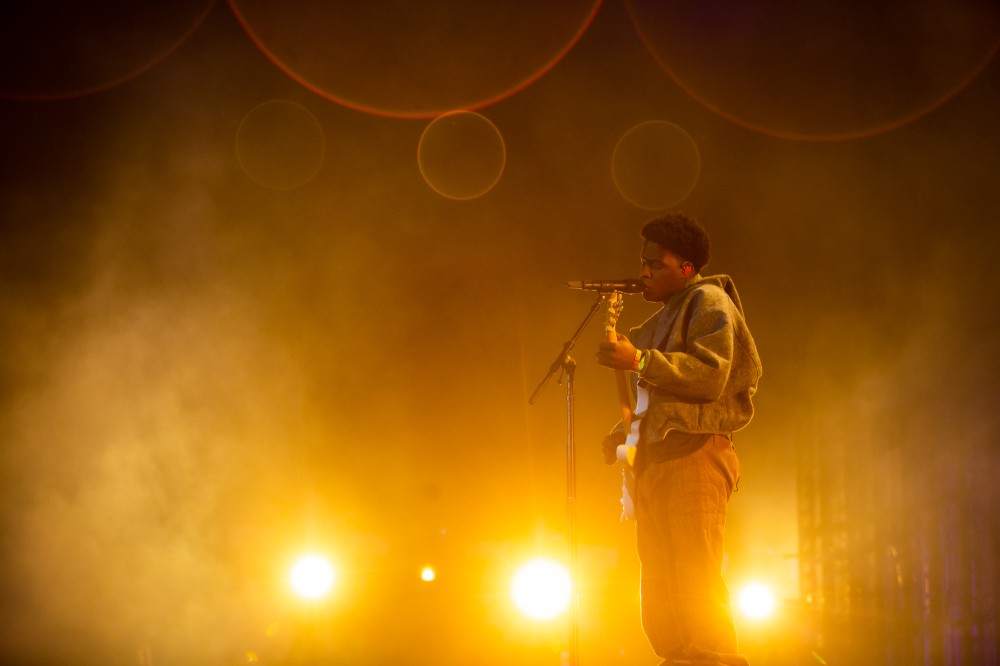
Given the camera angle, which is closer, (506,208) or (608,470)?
(506,208)

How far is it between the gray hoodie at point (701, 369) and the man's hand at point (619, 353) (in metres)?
0.05

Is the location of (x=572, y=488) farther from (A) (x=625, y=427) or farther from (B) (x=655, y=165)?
(B) (x=655, y=165)

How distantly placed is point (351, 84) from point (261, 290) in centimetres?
154

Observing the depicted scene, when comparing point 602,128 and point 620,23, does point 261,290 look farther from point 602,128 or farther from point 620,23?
point 620,23

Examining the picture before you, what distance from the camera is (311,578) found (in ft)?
17.0

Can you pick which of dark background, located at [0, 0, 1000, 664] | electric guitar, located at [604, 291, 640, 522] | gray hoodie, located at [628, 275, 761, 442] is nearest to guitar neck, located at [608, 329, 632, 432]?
electric guitar, located at [604, 291, 640, 522]

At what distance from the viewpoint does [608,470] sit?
6227 mm

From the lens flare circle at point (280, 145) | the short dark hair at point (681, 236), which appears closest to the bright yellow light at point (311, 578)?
the lens flare circle at point (280, 145)

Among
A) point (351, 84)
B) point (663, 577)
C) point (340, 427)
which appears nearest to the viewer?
point (663, 577)

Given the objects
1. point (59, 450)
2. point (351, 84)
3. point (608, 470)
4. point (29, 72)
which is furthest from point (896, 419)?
point (29, 72)

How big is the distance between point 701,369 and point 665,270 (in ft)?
1.38

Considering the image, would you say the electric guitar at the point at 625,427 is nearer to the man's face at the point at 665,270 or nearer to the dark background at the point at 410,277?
the man's face at the point at 665,270

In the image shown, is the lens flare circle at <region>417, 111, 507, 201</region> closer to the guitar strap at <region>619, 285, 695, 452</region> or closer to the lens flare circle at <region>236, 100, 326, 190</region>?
the lens flare circle at <region>236, 100, 326, 190</region>

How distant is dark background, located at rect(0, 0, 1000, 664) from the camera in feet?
15.9
